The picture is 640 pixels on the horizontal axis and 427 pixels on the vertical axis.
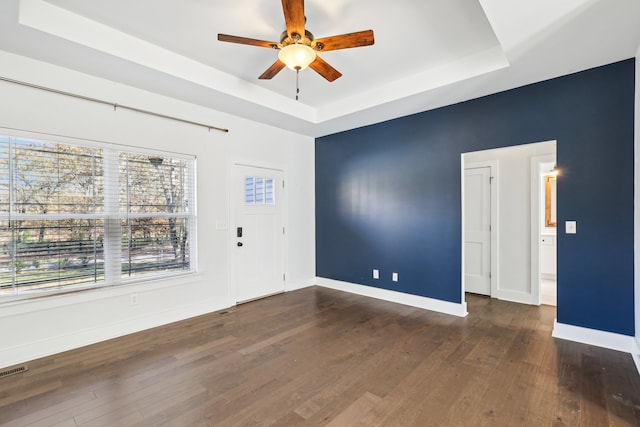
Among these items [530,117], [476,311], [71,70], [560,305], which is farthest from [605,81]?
[71,70]

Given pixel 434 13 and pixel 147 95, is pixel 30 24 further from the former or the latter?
pixel 434 13

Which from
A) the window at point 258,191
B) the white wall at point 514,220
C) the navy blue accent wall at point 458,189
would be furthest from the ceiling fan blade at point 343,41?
the white wall at point 514,220

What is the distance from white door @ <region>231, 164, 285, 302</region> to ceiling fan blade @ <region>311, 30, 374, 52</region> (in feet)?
7.65

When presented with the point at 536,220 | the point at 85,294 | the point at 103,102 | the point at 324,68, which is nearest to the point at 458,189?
the point at 536,220

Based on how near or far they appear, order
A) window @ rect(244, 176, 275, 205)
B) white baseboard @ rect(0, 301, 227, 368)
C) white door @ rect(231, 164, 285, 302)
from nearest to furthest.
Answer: white baseboard @ rect(0, 301, 227, 368) → white door @ rect(231, 164, 285, 302) → window @ rect(244, 176, 275, 205)

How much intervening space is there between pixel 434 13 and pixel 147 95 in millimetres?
3033

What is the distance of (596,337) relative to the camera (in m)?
2.89

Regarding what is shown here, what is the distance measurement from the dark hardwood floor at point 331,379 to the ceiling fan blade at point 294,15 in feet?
8.72

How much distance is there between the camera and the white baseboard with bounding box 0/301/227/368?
263 centimetres

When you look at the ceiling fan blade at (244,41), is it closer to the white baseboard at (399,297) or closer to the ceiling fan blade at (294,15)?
the ceiling fan blade at (294,15)

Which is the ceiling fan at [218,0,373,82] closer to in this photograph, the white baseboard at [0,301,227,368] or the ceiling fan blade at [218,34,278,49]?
the ceiling fan blade at [218,34,278,49]

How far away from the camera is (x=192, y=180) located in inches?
151

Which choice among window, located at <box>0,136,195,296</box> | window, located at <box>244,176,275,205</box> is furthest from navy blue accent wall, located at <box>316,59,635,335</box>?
window, located at <box>0,136,195,296</box>

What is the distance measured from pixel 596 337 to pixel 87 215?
16.7 feet
